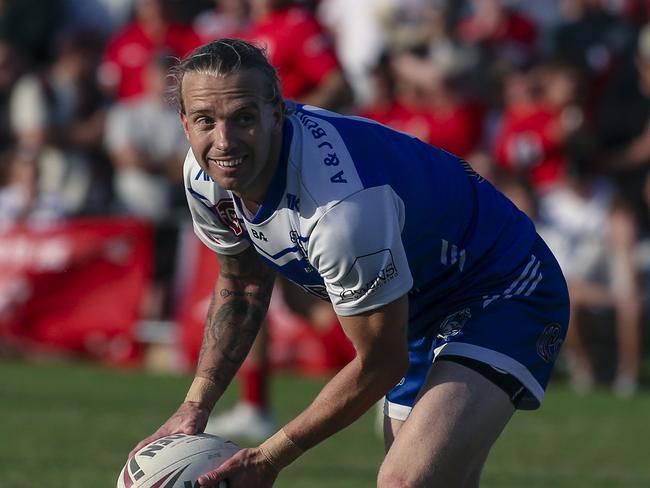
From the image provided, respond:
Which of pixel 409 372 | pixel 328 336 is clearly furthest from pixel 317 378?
pixel 409 372

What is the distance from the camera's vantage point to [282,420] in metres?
9.00

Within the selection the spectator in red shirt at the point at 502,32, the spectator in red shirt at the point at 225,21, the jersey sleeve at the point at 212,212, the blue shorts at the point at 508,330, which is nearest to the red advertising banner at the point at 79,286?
the spectator in red shirt at the point at 225,21

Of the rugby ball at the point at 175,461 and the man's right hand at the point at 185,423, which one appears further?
the man's right hand at the point at 185,423

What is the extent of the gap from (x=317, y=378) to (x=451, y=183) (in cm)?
694

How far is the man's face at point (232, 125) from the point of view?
4.14 metres

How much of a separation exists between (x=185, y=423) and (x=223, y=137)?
111cm

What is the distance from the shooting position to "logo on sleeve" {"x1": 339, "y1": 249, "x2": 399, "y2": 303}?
4148 mm

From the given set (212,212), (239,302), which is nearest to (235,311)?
(239,302)

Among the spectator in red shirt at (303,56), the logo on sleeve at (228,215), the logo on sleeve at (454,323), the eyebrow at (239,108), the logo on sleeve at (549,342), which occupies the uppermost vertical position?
the spectator in red shirt at (303,56)

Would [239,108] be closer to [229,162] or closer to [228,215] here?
[229,162]

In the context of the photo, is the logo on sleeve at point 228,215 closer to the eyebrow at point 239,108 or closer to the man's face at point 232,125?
the man's face at point 232,125

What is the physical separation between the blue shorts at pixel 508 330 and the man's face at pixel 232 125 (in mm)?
902

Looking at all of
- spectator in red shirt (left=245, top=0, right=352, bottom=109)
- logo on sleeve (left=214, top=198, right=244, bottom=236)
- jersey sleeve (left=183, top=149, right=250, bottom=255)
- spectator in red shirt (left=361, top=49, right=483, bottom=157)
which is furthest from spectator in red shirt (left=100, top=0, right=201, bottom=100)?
logo on sleeve (left=214, top=198, right=244, bottom=236)

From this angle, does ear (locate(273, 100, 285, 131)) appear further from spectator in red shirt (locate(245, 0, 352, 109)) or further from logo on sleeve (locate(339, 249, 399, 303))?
spectator in red shirt (locate(245, 0, 352, 109))
